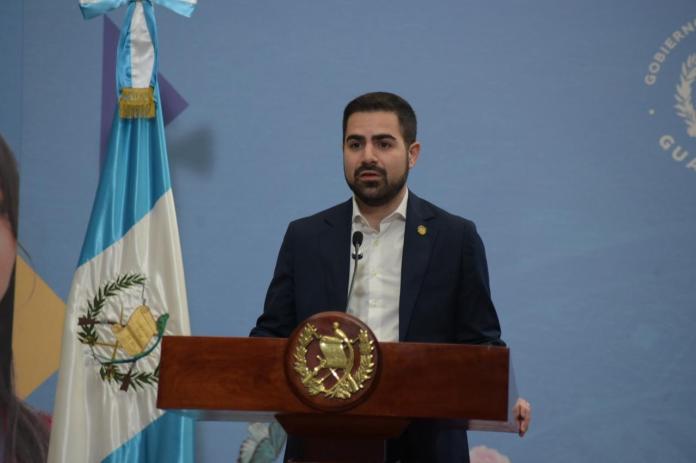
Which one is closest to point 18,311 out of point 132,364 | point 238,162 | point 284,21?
point 132,364

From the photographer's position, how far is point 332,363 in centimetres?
202

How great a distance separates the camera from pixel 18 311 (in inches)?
185

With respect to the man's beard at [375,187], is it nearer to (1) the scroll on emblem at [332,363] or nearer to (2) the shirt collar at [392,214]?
(2) the shirt collar at [392,214]

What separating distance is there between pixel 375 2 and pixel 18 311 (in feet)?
7.71

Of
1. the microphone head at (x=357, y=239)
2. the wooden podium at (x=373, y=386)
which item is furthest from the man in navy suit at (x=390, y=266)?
the wooden podium at (x=373, y=386)

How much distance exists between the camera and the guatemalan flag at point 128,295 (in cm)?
427

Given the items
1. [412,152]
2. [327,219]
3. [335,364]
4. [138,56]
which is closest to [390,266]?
[327,219]

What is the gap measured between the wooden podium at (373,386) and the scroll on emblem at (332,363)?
2cm

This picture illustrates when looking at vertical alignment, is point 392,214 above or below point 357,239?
above

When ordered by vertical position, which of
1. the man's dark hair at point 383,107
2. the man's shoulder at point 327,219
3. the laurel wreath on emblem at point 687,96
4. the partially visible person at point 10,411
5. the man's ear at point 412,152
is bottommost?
the partially visible person at point 10,411

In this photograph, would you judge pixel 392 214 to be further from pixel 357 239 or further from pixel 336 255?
pixel 357 239

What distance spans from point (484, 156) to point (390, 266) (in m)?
1.99

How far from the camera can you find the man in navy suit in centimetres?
273

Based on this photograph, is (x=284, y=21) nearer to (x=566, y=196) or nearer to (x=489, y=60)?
(x=489, y=60)
